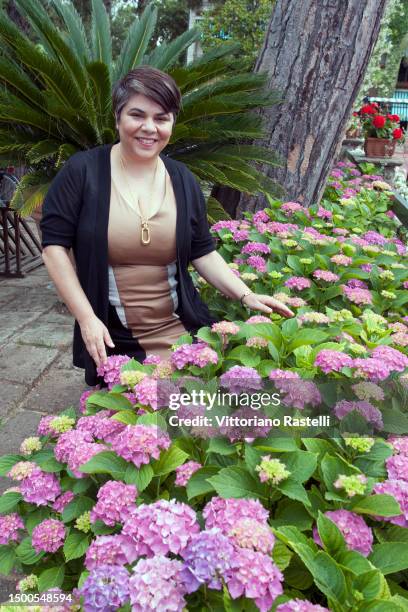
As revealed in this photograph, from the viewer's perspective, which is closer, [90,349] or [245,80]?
[90,349]

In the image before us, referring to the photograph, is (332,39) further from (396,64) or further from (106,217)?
(396,64)

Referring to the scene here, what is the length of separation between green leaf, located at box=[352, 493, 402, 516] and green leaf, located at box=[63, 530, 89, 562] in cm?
51

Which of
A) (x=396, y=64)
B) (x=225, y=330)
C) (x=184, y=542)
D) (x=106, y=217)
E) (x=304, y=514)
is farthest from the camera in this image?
(x=396, y=64)

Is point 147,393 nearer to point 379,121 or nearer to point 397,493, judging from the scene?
point 397,493

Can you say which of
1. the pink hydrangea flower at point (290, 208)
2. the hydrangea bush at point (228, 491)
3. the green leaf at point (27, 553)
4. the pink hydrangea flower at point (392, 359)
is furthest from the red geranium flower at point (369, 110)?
the green leaf at point (27, 553)

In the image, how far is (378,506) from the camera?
0.91 metres

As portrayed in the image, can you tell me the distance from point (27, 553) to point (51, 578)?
79 mm

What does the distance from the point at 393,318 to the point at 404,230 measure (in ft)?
6.50

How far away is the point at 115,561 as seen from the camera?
0.83 meters

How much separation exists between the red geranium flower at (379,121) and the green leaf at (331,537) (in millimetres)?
6625

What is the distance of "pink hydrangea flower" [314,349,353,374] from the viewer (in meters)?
1.19

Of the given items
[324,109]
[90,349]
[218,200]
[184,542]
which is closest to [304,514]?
[184,542]

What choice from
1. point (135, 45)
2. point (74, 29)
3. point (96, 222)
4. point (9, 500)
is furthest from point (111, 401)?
point (74, 29)

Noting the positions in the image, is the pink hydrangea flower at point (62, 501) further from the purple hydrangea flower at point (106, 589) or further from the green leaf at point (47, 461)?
the purple hydrangea flower at point (106, 589)
